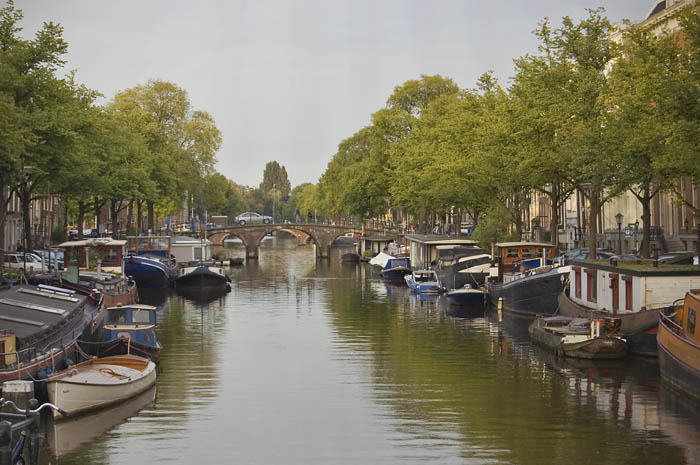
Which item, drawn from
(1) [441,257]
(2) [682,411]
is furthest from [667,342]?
(1) [441,257]

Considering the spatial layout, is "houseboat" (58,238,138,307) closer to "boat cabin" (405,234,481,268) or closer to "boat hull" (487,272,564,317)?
"boat hull" (487,272,564,317)

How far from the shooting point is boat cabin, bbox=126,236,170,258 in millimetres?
84956

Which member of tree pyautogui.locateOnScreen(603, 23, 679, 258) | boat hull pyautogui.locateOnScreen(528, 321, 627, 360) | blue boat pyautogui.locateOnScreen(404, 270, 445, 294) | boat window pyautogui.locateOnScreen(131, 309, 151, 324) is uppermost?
tree pyautogui.locateOnScreen(603, 23, 679, 258)

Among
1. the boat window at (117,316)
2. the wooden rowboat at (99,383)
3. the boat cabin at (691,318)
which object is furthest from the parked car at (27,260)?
the boat cabin at (691,318)

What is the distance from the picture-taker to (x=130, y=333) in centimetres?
3862

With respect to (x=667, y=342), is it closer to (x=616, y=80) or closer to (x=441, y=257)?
(x=616, y=80)

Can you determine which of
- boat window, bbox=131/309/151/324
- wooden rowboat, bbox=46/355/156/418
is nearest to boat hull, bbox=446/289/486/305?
boat window, bbox=131/309/151/324

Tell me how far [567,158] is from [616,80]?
21.7 ft

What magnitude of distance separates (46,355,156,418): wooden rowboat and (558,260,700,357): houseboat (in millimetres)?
17574

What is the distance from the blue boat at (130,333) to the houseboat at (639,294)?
17411 millimetres

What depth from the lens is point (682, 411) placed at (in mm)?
29344

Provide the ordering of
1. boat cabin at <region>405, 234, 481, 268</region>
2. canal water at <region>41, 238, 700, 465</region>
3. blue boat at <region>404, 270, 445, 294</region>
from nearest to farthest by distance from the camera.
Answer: canal water at <region>41, 238, 700, 465</region>, blue boat at <region>404, 270, 445, 294</region>, boat cabin at <region>405, 234, 481, 268</region>

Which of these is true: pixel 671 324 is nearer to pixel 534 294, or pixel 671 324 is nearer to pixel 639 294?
pixel 639 294

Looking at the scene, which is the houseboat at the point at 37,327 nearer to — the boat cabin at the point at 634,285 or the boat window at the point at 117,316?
the boat window at the point at 117,316
